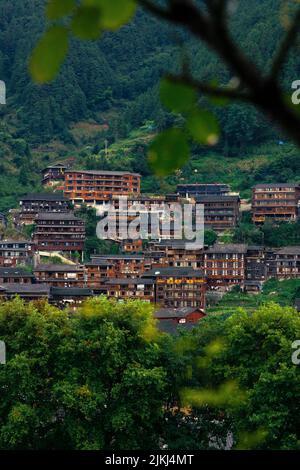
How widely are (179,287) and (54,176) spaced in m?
13.5

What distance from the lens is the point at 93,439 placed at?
10453mm

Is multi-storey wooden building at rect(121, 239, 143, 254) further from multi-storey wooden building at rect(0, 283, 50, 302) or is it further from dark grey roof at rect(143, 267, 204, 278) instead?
multi-storey wooden building at rect(0, 283, 50, 302)

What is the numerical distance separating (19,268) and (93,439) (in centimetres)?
1725

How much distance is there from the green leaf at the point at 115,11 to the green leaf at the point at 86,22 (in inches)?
0.7

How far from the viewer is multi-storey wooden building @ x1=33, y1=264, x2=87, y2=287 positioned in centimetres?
2648

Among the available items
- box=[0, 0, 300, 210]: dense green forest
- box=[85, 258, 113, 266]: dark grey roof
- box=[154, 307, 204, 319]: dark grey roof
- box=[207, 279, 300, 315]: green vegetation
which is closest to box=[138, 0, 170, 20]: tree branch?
box=[154, 307, 204, 319]: dark grey roof

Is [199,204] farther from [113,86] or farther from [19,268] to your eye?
[113,86]

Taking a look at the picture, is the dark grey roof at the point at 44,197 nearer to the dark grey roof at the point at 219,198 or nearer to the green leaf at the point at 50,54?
the dark grey roof at the point at 219,198

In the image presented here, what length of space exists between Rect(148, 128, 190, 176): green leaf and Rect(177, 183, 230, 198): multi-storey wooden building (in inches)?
1333

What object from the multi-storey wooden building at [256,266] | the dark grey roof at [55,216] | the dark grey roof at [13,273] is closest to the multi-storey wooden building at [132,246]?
the dark grey roof at [55,216]

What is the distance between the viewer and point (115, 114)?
53781 millimetres

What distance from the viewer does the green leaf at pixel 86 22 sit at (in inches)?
24.1

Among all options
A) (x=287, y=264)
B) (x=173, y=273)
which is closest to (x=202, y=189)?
(x=287, y=264)
